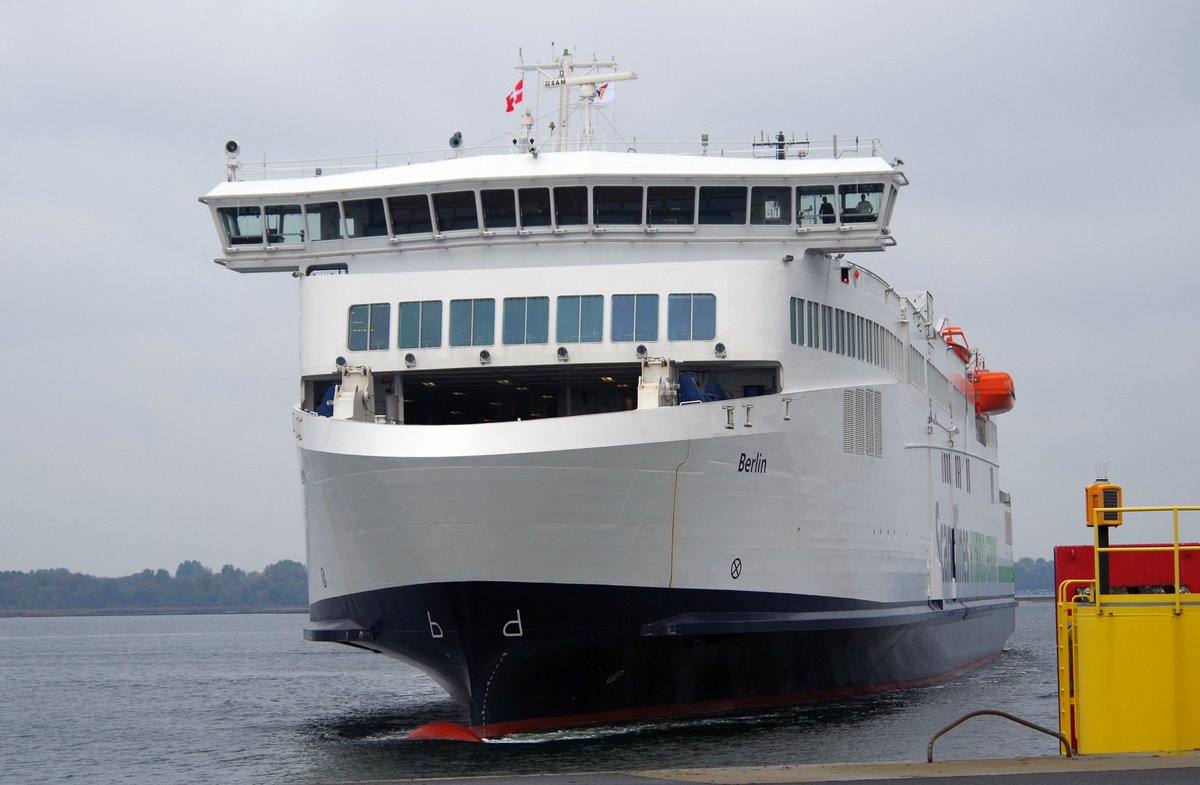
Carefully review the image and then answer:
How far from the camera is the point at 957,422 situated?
3638 cm

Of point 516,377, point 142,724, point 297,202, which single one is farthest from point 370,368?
point 142,724

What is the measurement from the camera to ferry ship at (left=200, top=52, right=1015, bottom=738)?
1850 centimetres

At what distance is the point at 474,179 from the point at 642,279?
Result: 10.0 ft

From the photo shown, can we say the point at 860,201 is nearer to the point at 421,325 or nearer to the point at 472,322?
the point at 472,322

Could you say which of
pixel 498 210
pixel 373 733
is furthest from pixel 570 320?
pixel 373 733

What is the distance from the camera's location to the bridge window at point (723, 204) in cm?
2219

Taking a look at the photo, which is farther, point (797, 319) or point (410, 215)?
point (410, 215)

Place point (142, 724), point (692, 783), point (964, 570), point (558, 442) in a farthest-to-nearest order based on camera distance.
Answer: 1. point (964, 570)
2. point (142, 724)
3. point (558, 442)
4. point (692, 783)

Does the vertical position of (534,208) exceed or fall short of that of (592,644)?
it exceeds it

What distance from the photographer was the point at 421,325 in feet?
68.7

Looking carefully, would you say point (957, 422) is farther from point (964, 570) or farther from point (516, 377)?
point (516, 377)

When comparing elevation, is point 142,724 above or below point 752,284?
below

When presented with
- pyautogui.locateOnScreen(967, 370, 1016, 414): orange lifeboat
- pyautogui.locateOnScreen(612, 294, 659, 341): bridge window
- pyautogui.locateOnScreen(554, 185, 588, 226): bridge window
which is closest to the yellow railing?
pyautogui.locateOnScreen(612, 294, 659, 341): bridge window

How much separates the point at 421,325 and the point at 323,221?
320 cm
